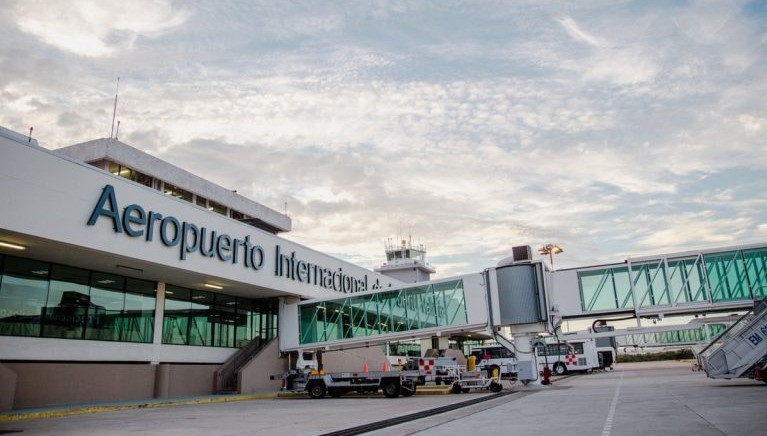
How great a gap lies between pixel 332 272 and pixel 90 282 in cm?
1648

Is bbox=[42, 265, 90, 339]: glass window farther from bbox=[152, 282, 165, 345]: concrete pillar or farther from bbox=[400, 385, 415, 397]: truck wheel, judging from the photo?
bbox=[400, 385, 415, 397]: truck wheel

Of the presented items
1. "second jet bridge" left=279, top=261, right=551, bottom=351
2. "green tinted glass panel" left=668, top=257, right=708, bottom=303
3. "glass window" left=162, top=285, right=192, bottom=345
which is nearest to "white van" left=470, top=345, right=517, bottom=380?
"second jet bridge" left=279, top=261, right=551, bottom=351

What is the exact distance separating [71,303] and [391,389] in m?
14.7

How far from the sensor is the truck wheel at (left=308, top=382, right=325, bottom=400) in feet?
86.1

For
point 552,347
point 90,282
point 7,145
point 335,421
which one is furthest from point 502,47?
point 552,347

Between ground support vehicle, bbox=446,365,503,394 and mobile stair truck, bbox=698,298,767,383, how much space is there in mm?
9105

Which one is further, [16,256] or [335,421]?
[16,256]

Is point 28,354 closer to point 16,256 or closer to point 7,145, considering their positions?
point 16,256

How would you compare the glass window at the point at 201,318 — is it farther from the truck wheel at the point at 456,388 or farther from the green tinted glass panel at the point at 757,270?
the green tinted glass panel at the point at 757,270

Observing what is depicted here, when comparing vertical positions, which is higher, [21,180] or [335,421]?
[21,180]

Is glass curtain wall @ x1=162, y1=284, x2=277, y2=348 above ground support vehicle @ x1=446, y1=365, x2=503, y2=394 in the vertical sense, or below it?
above

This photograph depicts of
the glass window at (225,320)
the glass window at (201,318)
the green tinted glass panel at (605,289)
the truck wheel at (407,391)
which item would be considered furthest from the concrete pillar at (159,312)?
the green tinted glass panel at (605,289)

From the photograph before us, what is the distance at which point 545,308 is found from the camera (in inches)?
1047

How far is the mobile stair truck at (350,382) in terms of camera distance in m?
24.2
